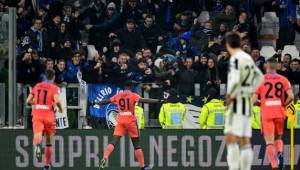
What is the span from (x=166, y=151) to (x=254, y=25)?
5262 millimetres

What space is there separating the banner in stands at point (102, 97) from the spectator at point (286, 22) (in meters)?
5.32

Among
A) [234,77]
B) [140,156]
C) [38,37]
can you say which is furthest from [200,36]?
[234,77]

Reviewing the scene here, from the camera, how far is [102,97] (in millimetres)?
21406

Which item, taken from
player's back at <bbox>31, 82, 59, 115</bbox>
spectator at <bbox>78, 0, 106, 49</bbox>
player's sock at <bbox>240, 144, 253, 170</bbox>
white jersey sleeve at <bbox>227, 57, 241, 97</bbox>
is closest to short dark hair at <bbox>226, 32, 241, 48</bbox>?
white jersey sleeve at <bbox>227, 57, 241, 97</bbox>

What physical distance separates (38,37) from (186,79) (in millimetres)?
3825

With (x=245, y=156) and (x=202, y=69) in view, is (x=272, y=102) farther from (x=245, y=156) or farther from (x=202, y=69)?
(x=202, y=69)

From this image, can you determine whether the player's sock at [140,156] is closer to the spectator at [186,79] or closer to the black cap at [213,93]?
the spectator at [186,79]

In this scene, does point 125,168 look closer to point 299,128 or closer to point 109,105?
point 109,105

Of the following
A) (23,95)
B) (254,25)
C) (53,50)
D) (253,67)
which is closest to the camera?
(253,67)

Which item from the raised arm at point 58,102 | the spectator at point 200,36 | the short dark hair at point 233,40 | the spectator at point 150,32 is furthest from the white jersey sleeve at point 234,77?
the spectator at point 150,32

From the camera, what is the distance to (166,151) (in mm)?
21016

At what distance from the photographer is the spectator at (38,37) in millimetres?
22969

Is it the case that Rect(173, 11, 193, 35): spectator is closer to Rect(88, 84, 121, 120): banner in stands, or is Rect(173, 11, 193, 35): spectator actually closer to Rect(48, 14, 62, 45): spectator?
Rect(48, 14, 62, 45): spectator

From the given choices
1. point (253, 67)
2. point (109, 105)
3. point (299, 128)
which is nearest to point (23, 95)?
point (109, 105)
